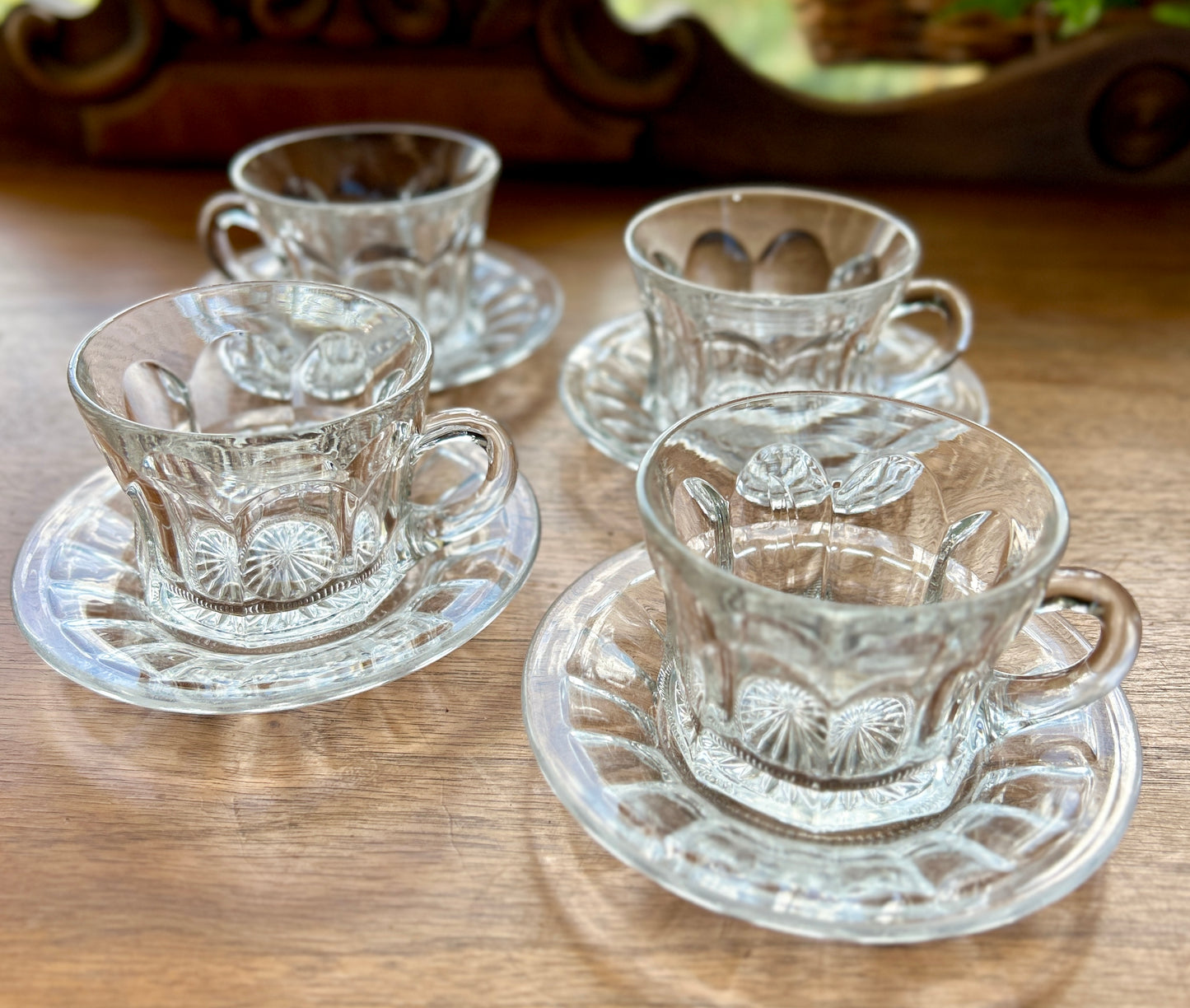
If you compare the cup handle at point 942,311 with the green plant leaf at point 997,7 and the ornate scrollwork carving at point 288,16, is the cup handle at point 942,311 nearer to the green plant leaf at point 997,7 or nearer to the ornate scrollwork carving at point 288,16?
the green plant leaf at point 997,7

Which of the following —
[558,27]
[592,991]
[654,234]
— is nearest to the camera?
[592,991]

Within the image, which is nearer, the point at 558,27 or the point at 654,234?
the point at 654,234

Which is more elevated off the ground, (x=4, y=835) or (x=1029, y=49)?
(x=1029, y=49)

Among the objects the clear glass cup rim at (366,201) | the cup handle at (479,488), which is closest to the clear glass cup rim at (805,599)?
the cup handle at (479,488)

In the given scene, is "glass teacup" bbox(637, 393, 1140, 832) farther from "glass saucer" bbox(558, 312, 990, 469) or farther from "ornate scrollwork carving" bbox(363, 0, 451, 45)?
"ornate scrollwork carving" bbox(363, 0, 451, 45)

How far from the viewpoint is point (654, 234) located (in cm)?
71

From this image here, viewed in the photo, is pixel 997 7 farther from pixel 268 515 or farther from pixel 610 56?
pixel 268 515

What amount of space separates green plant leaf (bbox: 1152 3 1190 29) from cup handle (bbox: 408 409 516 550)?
2.52 feet

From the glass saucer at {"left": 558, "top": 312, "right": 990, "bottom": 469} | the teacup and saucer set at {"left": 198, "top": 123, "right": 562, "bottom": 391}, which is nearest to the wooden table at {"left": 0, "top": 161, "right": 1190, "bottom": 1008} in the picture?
the glass saucer at {"left": 558, "top": 312, "right": 990, "bottom": 469}

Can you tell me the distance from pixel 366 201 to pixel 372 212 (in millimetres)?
155

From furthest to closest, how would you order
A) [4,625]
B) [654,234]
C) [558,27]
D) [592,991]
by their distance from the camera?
[558,27] → [654,234] → [4,625] → [592,991]

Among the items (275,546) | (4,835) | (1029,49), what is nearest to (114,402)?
(275,546)

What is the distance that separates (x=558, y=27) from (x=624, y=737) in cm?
76

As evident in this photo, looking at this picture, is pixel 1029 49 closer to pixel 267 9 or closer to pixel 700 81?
pixel 700 81
